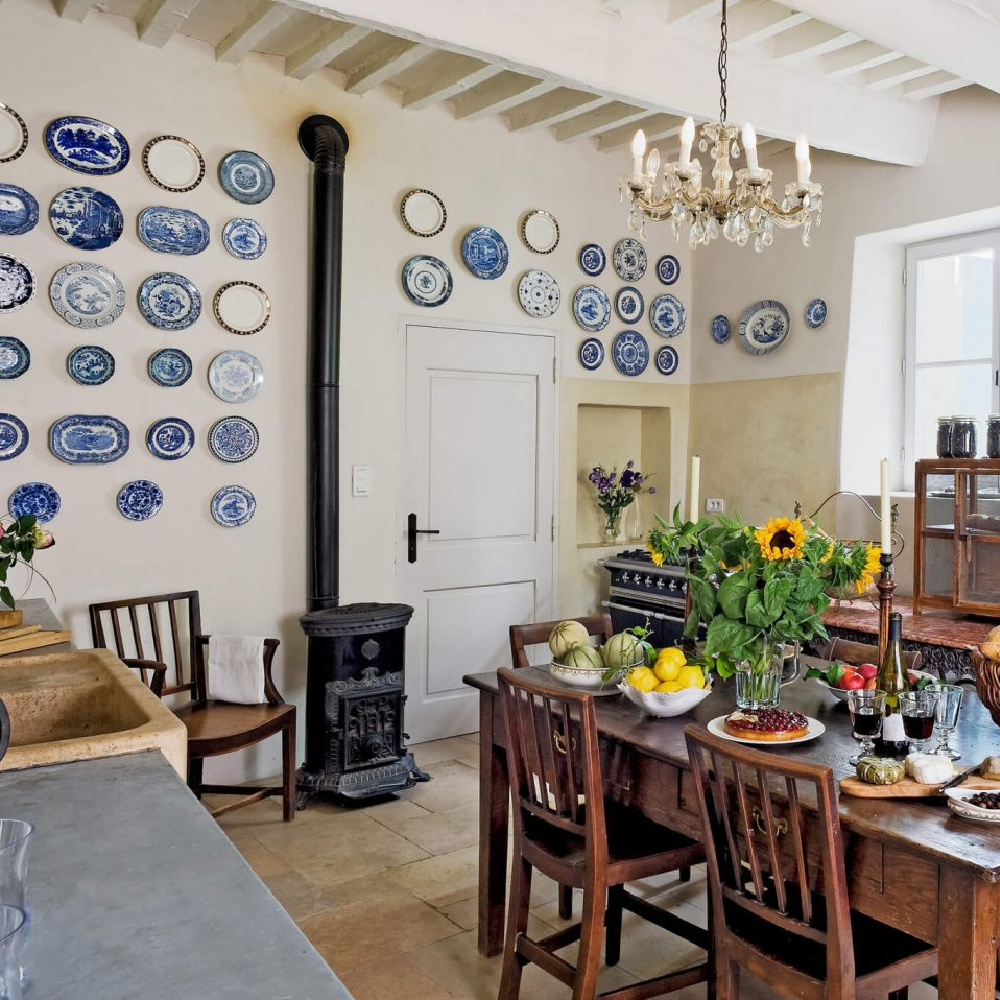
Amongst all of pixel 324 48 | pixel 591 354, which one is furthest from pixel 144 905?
pixel 591 354

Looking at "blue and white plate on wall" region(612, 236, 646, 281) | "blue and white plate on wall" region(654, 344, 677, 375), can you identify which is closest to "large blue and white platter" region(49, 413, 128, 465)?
"blue and white plate on wall" region(612, 236, 646, 281)

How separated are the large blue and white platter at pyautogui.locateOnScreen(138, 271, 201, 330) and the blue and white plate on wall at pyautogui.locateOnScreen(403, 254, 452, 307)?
0.98 meters

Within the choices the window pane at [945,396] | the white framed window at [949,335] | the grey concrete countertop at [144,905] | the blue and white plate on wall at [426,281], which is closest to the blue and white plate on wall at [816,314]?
the white framed window at [949,335]

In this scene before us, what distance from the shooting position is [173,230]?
3.89 meters

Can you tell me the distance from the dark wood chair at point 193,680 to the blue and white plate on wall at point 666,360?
2680 mm

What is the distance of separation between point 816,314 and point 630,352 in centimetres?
98

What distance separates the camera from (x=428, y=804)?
4004mm

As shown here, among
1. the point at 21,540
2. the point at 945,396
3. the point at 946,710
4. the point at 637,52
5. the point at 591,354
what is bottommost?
the point at 946,710

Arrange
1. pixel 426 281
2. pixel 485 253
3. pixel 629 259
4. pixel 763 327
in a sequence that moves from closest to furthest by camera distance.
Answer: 1. pixel 426 281
2. pixel 485 253
3. pixel 763 327
4. pixel 629 259

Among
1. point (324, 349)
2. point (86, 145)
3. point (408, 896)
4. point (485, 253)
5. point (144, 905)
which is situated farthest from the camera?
point (485, 253)

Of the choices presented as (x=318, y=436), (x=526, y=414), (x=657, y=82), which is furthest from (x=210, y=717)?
(x=657, y=82)

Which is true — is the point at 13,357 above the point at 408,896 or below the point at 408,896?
above

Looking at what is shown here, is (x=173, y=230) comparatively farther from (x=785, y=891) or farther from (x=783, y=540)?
(x=785, y=891)

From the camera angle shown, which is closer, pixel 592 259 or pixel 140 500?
pixel 140 500
